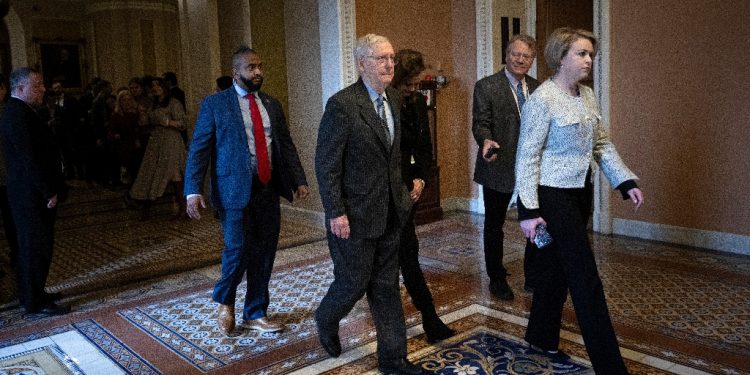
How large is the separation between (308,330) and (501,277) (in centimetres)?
131

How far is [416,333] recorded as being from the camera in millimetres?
3660

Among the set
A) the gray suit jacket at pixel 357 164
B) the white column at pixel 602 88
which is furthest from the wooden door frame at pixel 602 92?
the gray suit jacket at pixel 357 164

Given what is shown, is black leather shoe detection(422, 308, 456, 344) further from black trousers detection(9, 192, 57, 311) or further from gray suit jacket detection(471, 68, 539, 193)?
black trousers detection(9, 192, 57, 311)

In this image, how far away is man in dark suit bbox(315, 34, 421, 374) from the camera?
2811mm

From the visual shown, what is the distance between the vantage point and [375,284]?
301 centimetres

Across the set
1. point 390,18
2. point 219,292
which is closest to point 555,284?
point 219,292

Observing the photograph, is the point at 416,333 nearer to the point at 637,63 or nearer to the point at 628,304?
the point at 628,304

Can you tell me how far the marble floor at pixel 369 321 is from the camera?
3277mm

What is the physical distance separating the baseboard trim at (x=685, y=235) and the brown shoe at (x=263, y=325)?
350 centimetres

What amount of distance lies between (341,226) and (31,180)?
8.00 ft

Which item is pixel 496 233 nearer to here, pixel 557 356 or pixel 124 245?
pixel 557 356

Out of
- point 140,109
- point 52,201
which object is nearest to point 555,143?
point 52,201

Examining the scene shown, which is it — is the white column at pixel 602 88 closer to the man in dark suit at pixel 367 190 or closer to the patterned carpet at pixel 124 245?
the patterned carpet at pixel 124 245

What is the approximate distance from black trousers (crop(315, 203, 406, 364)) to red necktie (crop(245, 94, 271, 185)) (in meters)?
0.74
